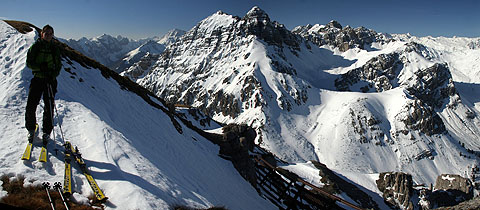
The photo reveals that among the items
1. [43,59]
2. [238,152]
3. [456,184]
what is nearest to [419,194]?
[456,184]

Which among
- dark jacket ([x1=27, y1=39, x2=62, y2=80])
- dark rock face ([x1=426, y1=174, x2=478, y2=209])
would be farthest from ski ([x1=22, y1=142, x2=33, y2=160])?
dark rock face ([x1=426, y1=174, x2=478, y2=209])

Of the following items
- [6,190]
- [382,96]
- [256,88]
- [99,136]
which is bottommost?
[6,190]

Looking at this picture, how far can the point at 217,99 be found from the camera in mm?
183625

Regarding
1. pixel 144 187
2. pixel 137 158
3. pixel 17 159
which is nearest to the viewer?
pixel 17 159

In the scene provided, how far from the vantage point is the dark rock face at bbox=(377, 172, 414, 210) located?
71062 millimetres

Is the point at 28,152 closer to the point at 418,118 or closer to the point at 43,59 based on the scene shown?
the point at 43,59

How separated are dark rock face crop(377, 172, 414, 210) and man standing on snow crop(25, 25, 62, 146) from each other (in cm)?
8269

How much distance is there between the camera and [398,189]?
7325 cm

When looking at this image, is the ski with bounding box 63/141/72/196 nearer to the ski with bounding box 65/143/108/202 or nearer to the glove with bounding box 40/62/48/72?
the ski with bounding box 65/143/108/202

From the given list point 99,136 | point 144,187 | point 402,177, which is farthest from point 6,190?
point 402,177

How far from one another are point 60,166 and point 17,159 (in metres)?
1.42

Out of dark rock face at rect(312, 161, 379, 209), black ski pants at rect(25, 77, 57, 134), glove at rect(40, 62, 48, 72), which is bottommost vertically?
dark rock face at rect(312, 161, 379, 209)

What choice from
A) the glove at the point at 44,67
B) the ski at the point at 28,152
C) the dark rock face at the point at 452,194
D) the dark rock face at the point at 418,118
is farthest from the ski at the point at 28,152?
the dark rock face at the point at 418,118

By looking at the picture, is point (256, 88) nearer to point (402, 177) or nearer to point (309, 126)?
point (309, 126)
